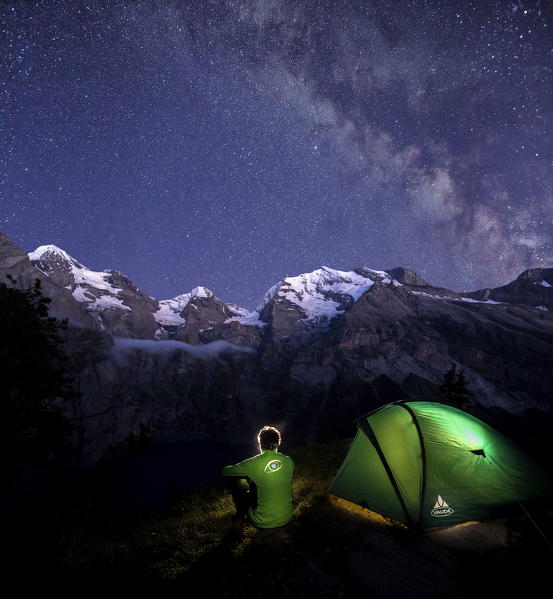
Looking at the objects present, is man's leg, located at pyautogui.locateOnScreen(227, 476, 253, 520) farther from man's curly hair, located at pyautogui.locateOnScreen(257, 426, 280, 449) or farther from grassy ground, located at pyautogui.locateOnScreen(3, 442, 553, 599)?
man's curly hair, located at pyautogui.locateOnScreen(257, 426, 280, 449)

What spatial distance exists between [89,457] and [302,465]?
204 metres

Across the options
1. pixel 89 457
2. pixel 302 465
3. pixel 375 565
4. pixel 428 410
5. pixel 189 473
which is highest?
pixel 428 410

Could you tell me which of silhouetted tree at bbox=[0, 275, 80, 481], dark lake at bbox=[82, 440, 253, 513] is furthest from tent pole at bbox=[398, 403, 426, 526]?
dark lake at bbox=[82, 440, 253, 513]

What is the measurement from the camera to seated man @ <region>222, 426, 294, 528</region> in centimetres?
618

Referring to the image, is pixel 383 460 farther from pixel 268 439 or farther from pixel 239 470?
pixel 239 470

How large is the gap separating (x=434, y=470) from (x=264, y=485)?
15.3 feet

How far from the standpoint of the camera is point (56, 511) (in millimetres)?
7375

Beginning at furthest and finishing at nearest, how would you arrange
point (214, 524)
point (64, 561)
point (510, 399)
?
point (510, 399), point (214, 524), point (64, 561)

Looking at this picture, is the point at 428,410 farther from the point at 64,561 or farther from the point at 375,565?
the point at 64,561

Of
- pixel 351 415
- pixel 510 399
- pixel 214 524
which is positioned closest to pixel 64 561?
pixel 214 524

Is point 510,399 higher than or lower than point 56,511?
lower

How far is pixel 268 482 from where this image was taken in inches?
244

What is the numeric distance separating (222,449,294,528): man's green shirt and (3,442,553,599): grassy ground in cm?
37

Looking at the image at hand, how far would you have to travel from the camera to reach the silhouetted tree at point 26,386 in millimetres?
12445
